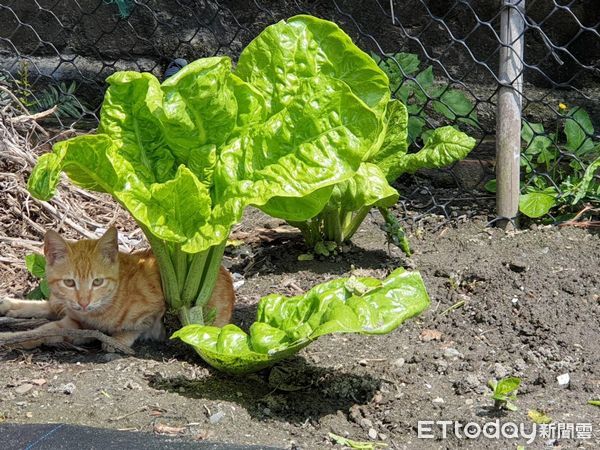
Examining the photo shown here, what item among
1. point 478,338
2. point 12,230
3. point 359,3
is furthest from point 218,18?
point 478,338

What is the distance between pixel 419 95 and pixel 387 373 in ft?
5.34

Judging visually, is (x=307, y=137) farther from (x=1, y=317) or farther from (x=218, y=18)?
(x=218, y=18)

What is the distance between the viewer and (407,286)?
2.53 m

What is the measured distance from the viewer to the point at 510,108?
12.0 ft

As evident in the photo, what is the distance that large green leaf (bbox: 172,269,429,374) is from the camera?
2.40 metres

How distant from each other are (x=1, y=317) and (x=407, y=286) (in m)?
1.45

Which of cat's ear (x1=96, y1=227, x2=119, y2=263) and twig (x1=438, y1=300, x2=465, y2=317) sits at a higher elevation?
cat's ear (x1=96, y1=227, x2=119, y2=263)

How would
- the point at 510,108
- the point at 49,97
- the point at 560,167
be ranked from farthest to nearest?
the point at 49,97 < the point at 560,167 < the point at 510,108

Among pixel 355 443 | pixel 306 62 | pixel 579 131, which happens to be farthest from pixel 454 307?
pixel 579 131

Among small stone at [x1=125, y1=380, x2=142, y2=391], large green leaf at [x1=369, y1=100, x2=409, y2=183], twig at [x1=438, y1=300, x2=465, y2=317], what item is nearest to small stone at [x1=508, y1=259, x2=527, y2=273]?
twig at [x1=438, y1=300, x2=465, y2=317]

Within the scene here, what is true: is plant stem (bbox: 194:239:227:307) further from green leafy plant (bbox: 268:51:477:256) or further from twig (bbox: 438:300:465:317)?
twig (bbox: 438:300:465:317)

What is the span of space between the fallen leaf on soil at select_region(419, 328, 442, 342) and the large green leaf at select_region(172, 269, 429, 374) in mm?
480

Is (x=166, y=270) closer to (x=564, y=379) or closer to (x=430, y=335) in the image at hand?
(x=430, y=335)

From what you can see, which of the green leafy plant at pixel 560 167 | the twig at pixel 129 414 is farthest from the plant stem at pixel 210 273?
the green leafy plant at pixel 560 167
